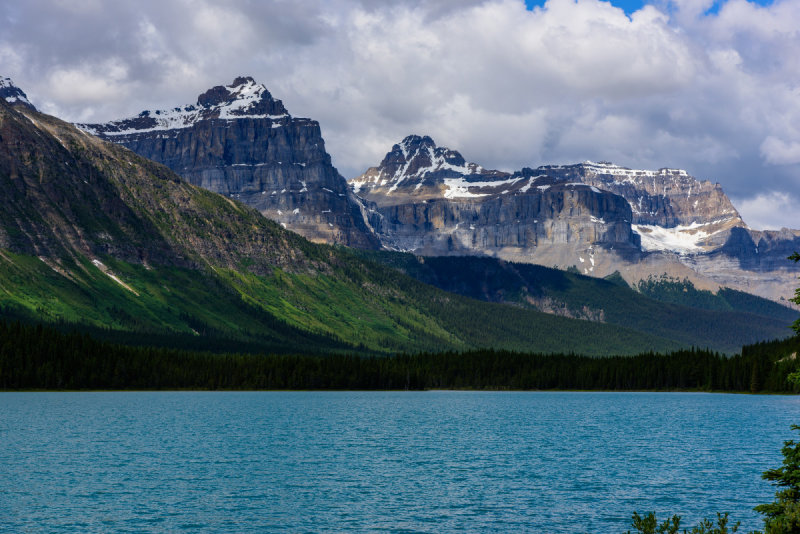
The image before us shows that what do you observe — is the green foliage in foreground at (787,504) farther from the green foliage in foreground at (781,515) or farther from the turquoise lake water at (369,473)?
the turquoise lake water at (369,473)

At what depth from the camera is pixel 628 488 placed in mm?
83812

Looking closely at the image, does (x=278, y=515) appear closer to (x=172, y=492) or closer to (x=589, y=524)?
(x=172, y=492)

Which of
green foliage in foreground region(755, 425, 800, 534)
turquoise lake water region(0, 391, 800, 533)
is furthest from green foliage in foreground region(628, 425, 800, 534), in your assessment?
turquoise lake water region(0, 391, 800, 533)

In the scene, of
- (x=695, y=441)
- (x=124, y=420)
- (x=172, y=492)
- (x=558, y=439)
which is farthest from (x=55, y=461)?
(x=695, y=441)

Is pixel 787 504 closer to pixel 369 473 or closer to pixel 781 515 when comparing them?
pixel 781 515

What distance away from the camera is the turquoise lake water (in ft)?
225

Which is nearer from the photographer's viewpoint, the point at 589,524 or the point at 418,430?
the point at 589,524

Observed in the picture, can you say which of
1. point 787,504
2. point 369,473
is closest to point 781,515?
point 787,504

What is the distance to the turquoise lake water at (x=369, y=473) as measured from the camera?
68625 mm

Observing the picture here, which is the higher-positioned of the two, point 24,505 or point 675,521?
point 675,521

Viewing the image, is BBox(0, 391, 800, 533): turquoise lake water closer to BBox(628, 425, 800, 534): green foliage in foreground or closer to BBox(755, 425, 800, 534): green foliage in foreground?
BBox(755, 425, 800, 534): green foliage in foreground

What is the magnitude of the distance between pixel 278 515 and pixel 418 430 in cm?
7604

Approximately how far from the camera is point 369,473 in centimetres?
9294

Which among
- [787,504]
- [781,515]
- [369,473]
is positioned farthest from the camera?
[369,473]
